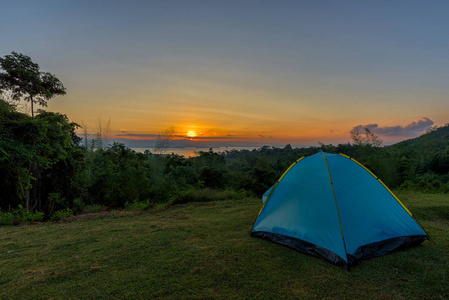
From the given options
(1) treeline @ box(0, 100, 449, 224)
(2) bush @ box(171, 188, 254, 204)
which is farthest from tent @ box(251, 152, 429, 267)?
(1) treeline @ box(0, 100, 449, 224)

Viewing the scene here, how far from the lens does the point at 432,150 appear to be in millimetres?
14453

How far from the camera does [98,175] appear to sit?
39.3 ft

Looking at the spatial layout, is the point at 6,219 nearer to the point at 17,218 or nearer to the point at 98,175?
the point at 17,218

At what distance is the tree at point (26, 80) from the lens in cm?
850

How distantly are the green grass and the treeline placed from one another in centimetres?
424

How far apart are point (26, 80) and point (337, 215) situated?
12.6 m

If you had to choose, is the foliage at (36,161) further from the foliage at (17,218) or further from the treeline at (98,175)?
the foliage at (17,218)

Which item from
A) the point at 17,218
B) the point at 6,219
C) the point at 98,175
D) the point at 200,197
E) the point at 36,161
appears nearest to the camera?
the point at 6,219

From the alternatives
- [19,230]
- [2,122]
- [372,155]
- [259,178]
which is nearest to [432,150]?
[372,155]

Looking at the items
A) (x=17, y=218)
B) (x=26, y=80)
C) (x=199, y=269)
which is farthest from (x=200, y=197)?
(x=26, y=80)

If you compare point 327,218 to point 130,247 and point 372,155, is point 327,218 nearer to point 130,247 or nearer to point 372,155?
point 130,247

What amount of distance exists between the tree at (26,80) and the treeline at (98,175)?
79cm

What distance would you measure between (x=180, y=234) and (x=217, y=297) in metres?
2.34

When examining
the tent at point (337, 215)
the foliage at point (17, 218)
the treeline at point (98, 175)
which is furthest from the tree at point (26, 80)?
the tent at point (337, 215)
